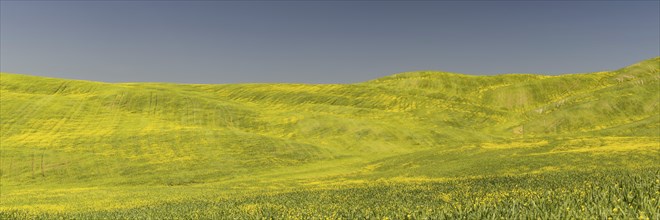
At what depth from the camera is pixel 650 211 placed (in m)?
9.41

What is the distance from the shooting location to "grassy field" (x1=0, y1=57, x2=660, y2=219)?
22719mm

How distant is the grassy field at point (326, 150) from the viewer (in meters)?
22.7

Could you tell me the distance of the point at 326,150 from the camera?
104m

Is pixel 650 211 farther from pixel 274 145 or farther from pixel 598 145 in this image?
pixel 274 145

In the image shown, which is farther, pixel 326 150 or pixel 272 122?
pixel 272 122

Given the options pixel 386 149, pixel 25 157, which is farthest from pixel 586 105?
pixel 25 157

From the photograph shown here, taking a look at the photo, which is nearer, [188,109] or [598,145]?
[598,145]

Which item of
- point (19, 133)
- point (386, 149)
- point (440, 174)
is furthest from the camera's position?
point (386, 149)

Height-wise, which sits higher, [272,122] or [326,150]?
[272,122]

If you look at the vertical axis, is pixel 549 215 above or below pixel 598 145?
above

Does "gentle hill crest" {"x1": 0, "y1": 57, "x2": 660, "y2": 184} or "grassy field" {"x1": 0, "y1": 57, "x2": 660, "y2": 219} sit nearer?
"grassy field" {"x1": 0, "y1": 57, "x2": 660, "y2": 219}

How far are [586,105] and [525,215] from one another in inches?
6514

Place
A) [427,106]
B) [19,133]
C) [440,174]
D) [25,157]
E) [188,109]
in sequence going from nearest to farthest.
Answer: [440,174] → [25,157] → [19,133] → [188,109] → [427,106]

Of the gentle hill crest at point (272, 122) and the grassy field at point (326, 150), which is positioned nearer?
the grassy field at point (326, 150)
